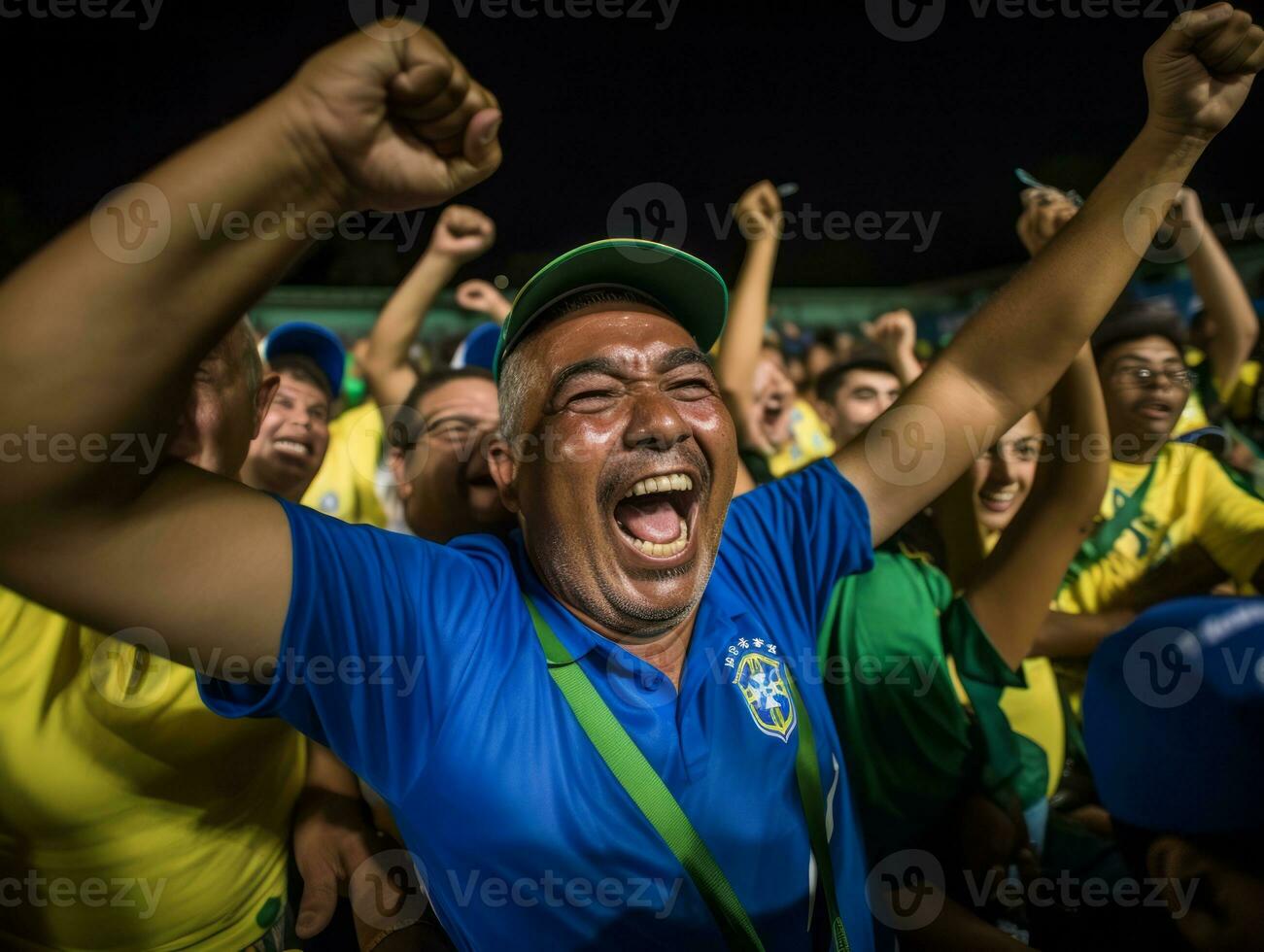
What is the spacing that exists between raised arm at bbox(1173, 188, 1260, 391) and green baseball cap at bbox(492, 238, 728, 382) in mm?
1637

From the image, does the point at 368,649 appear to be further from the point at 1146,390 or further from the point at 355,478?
the point at 1146,390

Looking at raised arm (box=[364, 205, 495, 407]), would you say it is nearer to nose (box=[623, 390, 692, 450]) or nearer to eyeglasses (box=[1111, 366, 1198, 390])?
nose (box=[623, 390, 692, 450])

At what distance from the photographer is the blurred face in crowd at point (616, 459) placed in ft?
4.02

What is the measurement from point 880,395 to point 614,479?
59.2 inches

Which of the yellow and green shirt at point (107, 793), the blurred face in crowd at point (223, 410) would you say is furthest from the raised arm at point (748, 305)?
the yellow and green shirt at point (107, 793)

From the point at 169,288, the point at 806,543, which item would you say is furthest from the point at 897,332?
the point at 169,288

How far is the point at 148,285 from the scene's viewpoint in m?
0.68

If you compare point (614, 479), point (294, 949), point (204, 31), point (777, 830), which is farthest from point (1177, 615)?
point (204, 31)

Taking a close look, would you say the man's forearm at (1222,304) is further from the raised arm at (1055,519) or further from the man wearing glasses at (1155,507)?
the raised arm at (1055,519)

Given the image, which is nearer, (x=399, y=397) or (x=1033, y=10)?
(x=399, y=397)

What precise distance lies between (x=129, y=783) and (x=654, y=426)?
45.5 inches

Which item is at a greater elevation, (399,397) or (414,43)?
(399,397)

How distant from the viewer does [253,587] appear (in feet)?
2.95

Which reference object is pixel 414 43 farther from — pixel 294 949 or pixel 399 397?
pixel 294 949
